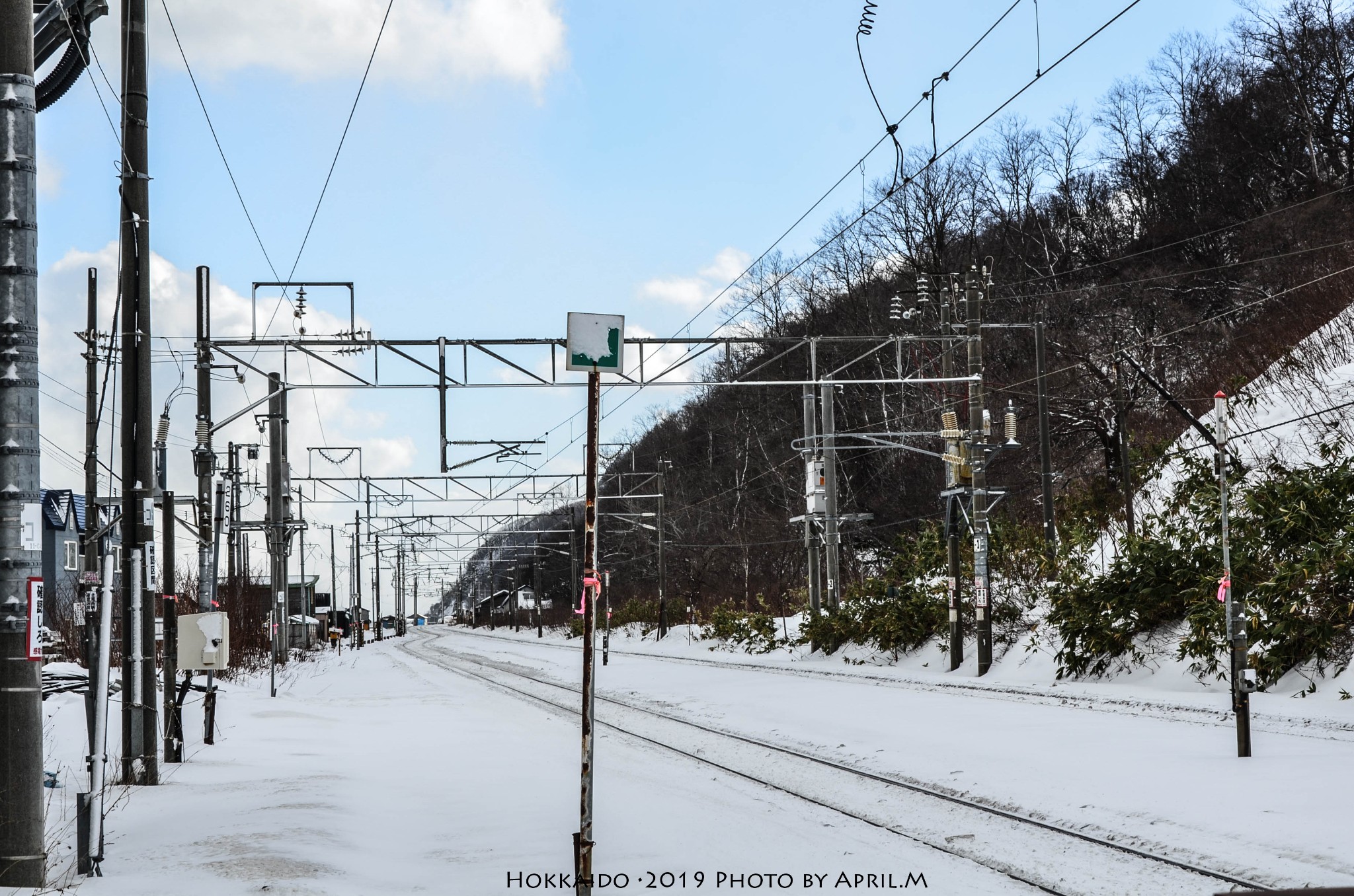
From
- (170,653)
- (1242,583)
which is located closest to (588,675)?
(170,653)

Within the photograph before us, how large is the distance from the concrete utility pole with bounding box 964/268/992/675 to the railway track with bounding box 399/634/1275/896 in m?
9.74

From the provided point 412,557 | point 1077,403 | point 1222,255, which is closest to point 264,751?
point 1077,403

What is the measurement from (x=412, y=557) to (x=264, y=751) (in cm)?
10455

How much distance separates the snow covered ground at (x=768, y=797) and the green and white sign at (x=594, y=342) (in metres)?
3.46

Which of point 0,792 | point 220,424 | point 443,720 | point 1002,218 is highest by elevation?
point 1002,218

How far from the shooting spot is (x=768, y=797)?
11.7 meters

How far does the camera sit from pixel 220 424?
23.3m

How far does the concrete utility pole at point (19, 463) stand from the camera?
7.40m

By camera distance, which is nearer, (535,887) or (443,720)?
(535,887)

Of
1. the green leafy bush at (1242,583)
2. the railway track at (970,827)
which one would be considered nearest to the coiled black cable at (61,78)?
the railway track at (970,827)

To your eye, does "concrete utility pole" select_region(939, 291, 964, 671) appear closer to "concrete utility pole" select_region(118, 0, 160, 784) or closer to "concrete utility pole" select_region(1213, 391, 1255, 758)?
"concrete utility pole" select_region(1213, 391, 1255, 758)

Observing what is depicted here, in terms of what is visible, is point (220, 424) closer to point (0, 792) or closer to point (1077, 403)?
point (0, 792)

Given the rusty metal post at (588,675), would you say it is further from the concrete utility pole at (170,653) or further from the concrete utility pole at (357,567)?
the concrete utility pole at (357,567)

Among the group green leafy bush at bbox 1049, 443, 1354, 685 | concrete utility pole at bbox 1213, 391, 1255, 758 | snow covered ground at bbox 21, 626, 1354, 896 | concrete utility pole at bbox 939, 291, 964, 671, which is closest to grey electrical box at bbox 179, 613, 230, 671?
snow covered ground at bbox 21, 626, 1354, 896
